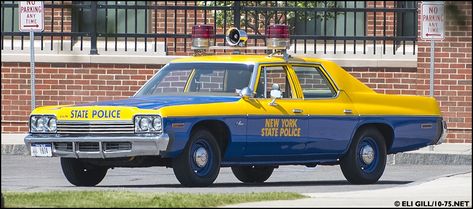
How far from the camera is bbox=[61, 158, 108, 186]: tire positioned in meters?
14.8

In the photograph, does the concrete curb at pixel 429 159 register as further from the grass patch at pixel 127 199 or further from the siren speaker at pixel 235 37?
the grass patch at pixel 127 199

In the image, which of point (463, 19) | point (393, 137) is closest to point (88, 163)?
point (393, 137)

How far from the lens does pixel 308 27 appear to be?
2581 centimetres

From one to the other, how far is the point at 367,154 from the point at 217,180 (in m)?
1.62

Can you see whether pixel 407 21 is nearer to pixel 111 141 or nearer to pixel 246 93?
pixel 246 93

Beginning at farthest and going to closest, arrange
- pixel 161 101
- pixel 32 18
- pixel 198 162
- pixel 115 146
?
pixel 32 18, pixel 161 101, pixel 198 162, pixel 115 146

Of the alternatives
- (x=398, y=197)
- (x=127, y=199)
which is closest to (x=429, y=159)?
(x=398, y=197)

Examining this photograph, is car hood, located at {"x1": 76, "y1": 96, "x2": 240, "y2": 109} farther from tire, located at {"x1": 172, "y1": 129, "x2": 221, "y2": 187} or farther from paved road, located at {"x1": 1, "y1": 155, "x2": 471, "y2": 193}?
paved road, located at {"x1": 1, "y1": 155, "x2": 471, "y2": 193}

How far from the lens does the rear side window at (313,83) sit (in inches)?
608

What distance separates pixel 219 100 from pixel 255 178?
1.65 m

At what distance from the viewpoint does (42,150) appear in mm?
14430

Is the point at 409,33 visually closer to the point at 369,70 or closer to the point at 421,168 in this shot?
the point at 369,70

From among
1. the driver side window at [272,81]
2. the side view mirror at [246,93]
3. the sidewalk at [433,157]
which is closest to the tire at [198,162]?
the side view mirror at [246,93]

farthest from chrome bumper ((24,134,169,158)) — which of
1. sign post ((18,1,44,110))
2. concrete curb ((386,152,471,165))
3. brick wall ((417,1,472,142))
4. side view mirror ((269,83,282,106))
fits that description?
brick wall ((417,1,472,142))
